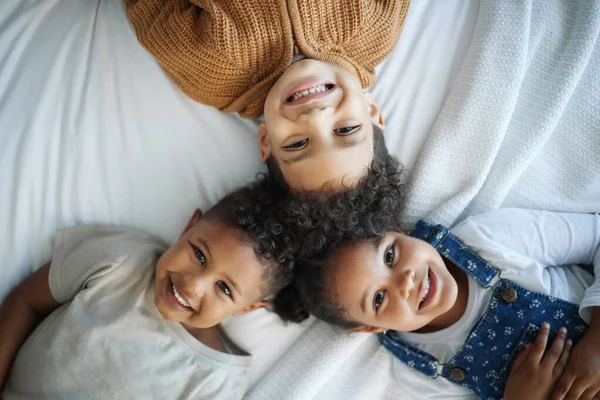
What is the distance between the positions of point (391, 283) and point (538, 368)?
35 cm

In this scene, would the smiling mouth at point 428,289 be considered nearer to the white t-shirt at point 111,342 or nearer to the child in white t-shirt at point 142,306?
the child in white t-shirt at point 142,306

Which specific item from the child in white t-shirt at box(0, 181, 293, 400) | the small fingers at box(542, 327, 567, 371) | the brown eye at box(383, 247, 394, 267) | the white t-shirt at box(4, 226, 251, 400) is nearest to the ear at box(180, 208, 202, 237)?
the child in white t-shirt at box(0, 181, 293, 400)

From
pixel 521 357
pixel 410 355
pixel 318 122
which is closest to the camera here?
pixel 318 122

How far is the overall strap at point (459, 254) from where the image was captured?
1128 millimetres

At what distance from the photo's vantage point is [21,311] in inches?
43.8

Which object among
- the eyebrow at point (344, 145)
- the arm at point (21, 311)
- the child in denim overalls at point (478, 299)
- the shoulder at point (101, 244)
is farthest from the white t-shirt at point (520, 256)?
the arm at point (21, 311)

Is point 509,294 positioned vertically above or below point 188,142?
below

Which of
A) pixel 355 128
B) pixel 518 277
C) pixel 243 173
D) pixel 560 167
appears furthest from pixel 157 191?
pixel 560 167

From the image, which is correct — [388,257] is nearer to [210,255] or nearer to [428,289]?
[428,289]

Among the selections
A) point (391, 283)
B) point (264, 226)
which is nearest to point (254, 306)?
point (264, 226)

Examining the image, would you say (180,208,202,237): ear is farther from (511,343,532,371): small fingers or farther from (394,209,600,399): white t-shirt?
(511,343,532,371): small fingers

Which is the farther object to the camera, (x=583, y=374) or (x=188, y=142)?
(x=188, y=142)

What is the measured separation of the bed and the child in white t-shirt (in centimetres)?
8

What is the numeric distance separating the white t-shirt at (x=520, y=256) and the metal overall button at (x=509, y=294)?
0.03 metres
